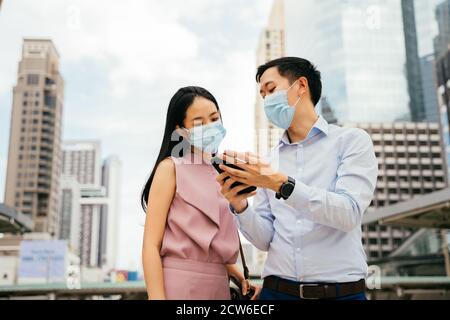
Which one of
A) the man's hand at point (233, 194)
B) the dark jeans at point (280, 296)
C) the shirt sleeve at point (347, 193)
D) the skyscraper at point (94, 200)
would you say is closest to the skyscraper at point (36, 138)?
the skyscraper at point (94, 200)

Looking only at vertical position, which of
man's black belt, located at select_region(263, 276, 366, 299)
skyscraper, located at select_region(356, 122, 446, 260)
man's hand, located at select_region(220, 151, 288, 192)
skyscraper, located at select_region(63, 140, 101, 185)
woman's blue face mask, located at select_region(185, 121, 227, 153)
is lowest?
man's black belt, located at select_region(263, 276, 366, 299)

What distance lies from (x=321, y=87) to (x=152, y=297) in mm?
1122

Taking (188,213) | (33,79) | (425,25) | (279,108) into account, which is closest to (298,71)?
(279,108)

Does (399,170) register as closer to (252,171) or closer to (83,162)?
(252,171)

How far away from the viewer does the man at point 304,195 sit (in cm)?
156

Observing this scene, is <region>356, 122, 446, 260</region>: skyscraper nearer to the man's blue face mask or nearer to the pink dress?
the man's blue face mask

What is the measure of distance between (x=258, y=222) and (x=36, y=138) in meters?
86.8

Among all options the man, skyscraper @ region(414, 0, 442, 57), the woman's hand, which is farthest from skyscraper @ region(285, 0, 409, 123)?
the woman's hand

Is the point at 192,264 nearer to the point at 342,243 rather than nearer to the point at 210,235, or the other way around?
the point at 210,235

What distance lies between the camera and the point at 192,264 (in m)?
1.66

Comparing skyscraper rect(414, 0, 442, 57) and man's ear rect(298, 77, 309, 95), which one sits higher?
skyscraper rect(414, 0, 442, 57)

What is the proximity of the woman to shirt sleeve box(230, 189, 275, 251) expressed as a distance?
0.05 meters

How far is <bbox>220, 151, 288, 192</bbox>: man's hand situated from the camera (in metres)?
1.52
